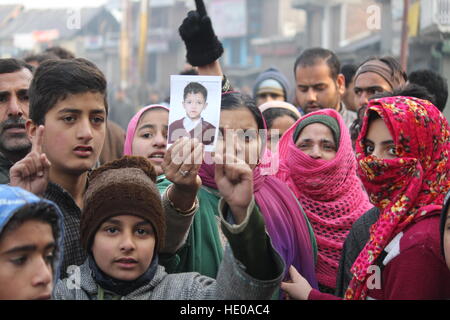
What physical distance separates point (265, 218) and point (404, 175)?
0.68 m

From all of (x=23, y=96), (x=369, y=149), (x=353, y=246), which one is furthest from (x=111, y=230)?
(x=23, y=96)

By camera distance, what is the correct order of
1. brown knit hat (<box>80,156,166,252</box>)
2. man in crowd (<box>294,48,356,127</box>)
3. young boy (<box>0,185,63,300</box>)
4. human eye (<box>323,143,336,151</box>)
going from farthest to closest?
1. man in crowd (<box>294,48,356,127</box>)
2. human eye (<box>323,143,336,151</box>)
3. brown knit hat (<box>80,156,166,252</box>)
4. young boy (<box>0,185,63,300</box>)

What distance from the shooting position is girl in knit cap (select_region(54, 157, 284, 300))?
2.28 m

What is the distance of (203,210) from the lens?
9.71 feet

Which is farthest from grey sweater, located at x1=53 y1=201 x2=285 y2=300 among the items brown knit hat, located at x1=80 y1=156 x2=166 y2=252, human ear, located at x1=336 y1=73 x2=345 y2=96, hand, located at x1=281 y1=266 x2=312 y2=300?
human ear, located at x1=336 y1=73 x2=345 y2=96

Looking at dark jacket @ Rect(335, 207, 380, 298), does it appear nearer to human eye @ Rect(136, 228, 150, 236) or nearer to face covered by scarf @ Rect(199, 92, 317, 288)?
face covered by scarf @ Rect(199, 92, 317, 288)

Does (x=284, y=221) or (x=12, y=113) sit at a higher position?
(x=12, y=113)

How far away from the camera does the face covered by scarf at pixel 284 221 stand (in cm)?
306

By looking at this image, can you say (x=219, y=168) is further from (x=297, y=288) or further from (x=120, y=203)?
(x=297, y=288)

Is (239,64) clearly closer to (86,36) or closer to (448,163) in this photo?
(86,36)

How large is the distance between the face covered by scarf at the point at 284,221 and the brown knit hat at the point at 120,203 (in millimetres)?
498

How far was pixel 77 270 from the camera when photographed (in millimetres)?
2576

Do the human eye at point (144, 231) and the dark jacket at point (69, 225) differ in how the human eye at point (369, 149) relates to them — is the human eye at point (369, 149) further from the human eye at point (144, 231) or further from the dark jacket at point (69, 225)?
the dark jacket at point (69, 225)

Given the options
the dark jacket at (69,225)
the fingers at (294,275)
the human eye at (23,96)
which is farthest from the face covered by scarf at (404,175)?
the human eye at (23,96)
